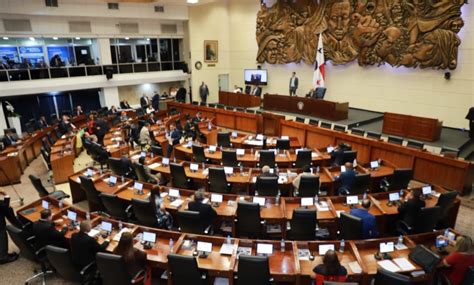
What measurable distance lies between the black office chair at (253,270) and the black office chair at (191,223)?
5.03 feet

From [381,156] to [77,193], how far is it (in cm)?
902


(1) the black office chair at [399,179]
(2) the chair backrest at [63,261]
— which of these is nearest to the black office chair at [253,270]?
(2) the chair backrest at [63,261]

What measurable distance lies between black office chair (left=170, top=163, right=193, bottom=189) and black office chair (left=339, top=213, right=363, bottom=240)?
12.9 feet

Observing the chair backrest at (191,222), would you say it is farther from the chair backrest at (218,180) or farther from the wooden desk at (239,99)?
the wooden desk at (239,99)

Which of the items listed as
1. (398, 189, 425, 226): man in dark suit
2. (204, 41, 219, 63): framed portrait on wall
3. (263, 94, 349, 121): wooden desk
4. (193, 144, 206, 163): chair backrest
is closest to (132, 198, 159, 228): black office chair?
(193, 144, 206, 163): chair backrest

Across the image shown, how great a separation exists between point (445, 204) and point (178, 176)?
227 inches

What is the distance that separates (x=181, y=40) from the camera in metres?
22.2

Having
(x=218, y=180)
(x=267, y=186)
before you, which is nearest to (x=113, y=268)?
(x=218, y=180)

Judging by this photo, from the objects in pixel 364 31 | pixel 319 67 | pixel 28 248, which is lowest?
pixel 28 248

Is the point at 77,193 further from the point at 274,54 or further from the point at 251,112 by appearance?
the point at 274,54

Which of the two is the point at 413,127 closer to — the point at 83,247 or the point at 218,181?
the point at 218,181

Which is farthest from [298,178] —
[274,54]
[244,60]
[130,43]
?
[130,43]

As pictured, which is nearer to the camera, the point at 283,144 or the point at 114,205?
the point at 114,205

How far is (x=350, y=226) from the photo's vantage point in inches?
217
